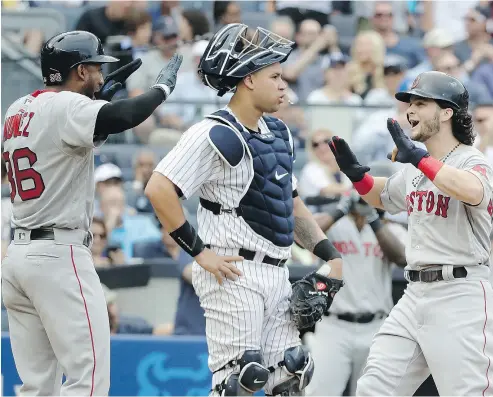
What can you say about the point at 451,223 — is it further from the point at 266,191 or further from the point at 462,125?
the point at 266,191

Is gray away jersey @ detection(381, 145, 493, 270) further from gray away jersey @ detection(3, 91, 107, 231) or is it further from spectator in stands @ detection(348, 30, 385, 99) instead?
spectator in stands @ detection(348, 30, 385, 99)

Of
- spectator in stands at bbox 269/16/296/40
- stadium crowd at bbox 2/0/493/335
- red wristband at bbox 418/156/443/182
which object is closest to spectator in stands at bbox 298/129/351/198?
stadium crowd at bbox 2/0/493/335

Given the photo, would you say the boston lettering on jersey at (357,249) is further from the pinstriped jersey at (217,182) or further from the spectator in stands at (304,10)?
the spectator in stands at (304,10)

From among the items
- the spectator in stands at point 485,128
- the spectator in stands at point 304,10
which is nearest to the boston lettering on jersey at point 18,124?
the spectator in stands at point 485,128

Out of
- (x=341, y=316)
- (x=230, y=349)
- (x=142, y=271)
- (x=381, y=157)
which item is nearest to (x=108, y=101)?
(x=230, y=349)

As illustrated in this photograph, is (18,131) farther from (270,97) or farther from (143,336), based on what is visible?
(143,336)

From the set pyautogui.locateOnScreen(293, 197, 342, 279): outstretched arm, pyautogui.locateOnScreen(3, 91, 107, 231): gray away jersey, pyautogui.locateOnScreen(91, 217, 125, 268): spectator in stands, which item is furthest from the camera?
pyautogui.locateOnScreen(91, 217, 125, 268): spectator in stands

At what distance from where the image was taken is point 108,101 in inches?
214

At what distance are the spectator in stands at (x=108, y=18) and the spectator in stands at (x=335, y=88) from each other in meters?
2.30

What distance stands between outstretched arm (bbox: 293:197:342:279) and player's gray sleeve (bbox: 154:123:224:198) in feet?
2.20

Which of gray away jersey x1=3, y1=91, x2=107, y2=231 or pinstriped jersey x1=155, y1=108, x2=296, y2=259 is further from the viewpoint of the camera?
pinstriped jersey x1=155, y1=108, x2=296, y2=259

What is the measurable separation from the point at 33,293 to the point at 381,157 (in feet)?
18.2

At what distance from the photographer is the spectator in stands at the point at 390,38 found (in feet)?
40.8

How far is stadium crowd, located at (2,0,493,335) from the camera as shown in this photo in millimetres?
9523
